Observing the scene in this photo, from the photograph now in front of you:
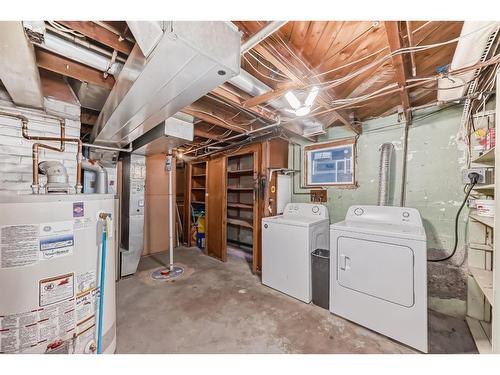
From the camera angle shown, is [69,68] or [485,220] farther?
[485,220]

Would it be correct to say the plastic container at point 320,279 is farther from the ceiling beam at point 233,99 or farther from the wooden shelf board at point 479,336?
the ceiling beam at point 233,99

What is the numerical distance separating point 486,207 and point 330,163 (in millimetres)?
1613

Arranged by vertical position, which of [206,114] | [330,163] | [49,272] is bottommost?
[49,272]

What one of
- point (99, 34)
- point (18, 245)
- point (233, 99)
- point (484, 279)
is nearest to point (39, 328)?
point (18, 245)

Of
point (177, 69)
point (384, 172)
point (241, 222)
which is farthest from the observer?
point (241, 222)

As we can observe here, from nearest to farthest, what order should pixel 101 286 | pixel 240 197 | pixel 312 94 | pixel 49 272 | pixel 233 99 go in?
pixel 49 272
pixel 101 286
pixel 312 94
pixel 233 99
pixel 240 197

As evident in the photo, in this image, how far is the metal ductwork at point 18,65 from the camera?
38.2 inches

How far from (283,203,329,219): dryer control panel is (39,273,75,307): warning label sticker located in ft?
8.23

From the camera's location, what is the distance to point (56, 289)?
1126 millimetres

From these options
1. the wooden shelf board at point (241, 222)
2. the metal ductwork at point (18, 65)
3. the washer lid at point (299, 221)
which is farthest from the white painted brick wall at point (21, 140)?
the wooden shelf board at point (241, 222)

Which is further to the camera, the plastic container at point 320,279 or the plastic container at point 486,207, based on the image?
the plastic container at point 320,279

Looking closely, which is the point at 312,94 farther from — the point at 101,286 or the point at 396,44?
the point at 101,286

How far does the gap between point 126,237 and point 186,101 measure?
2.80 meters

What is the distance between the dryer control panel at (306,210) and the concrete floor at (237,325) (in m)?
1.13
